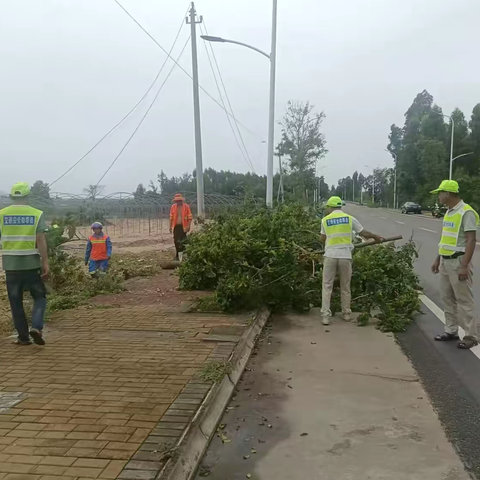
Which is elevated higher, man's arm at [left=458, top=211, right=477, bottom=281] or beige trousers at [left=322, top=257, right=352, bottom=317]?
man's arm at [left=458, top=211, right=477, bottom=281]

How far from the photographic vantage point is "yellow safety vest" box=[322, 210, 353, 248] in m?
7.54

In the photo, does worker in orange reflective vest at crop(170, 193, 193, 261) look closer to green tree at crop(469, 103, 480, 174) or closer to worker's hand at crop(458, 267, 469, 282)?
worker's hand at crop(458, 267, 469, 282)

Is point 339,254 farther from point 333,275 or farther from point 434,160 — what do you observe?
point 434,160

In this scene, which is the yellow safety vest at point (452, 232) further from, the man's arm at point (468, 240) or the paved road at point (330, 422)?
the paved road at point (330, 422)

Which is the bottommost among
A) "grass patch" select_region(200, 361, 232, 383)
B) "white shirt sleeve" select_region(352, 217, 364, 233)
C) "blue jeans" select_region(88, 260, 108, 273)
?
"grass patch" select_region(200, 361, 232, 383)

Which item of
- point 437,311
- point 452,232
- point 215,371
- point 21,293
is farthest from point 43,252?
point 437,311

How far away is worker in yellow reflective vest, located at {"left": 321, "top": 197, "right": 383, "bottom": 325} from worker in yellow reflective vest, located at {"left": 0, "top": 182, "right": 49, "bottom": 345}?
150 inches

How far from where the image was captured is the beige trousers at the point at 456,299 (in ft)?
20.1

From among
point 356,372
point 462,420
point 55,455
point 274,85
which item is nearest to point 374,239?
point 356,372

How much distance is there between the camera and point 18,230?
604 cm

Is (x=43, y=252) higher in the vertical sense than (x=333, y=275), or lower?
higher

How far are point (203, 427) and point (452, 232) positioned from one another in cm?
399

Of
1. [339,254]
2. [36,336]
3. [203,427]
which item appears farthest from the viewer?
[339,254]

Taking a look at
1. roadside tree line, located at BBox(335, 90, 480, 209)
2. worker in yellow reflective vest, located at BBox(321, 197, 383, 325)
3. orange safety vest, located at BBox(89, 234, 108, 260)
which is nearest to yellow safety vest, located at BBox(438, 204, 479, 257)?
worker in yellow reflective vest, located at BBox(321, 197, 383, 325)
